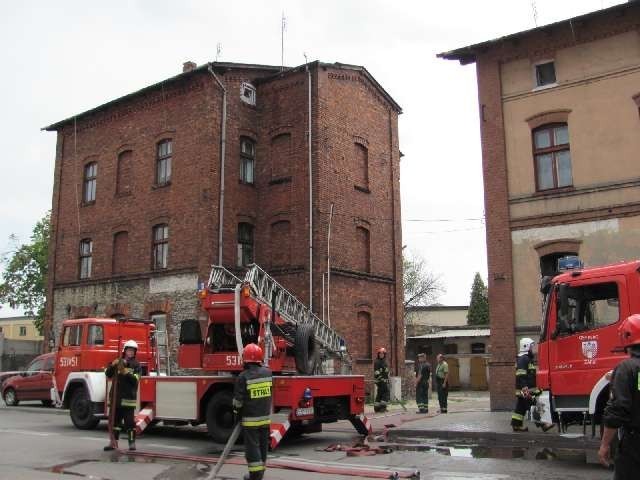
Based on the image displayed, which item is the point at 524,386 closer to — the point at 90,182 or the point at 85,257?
the point at 85,257

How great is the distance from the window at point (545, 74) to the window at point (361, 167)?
8544 mm

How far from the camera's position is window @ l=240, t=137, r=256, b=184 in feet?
79.0

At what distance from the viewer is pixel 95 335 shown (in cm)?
1545

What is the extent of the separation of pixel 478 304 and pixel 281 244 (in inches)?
1465

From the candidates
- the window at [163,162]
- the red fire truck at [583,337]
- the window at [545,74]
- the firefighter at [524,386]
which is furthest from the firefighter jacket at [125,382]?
the window at [163,162]

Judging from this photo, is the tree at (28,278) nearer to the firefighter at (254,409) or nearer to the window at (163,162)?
the window at (163,162)

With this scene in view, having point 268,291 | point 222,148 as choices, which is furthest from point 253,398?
point 222,148

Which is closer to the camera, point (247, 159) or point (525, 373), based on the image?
point (525, 373)

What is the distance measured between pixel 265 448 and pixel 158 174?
18513 millimetres

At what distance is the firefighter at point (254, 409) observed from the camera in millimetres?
7645

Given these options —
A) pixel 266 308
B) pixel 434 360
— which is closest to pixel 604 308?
pixel 266 308

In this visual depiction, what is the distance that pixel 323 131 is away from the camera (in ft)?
75.8

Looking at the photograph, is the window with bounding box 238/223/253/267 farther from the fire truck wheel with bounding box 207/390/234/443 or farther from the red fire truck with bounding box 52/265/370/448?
the fire truck wheel with bounding box 207/390/234/443

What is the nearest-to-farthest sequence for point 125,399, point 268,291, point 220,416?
point 125,399, point 220,416, point 268,291
